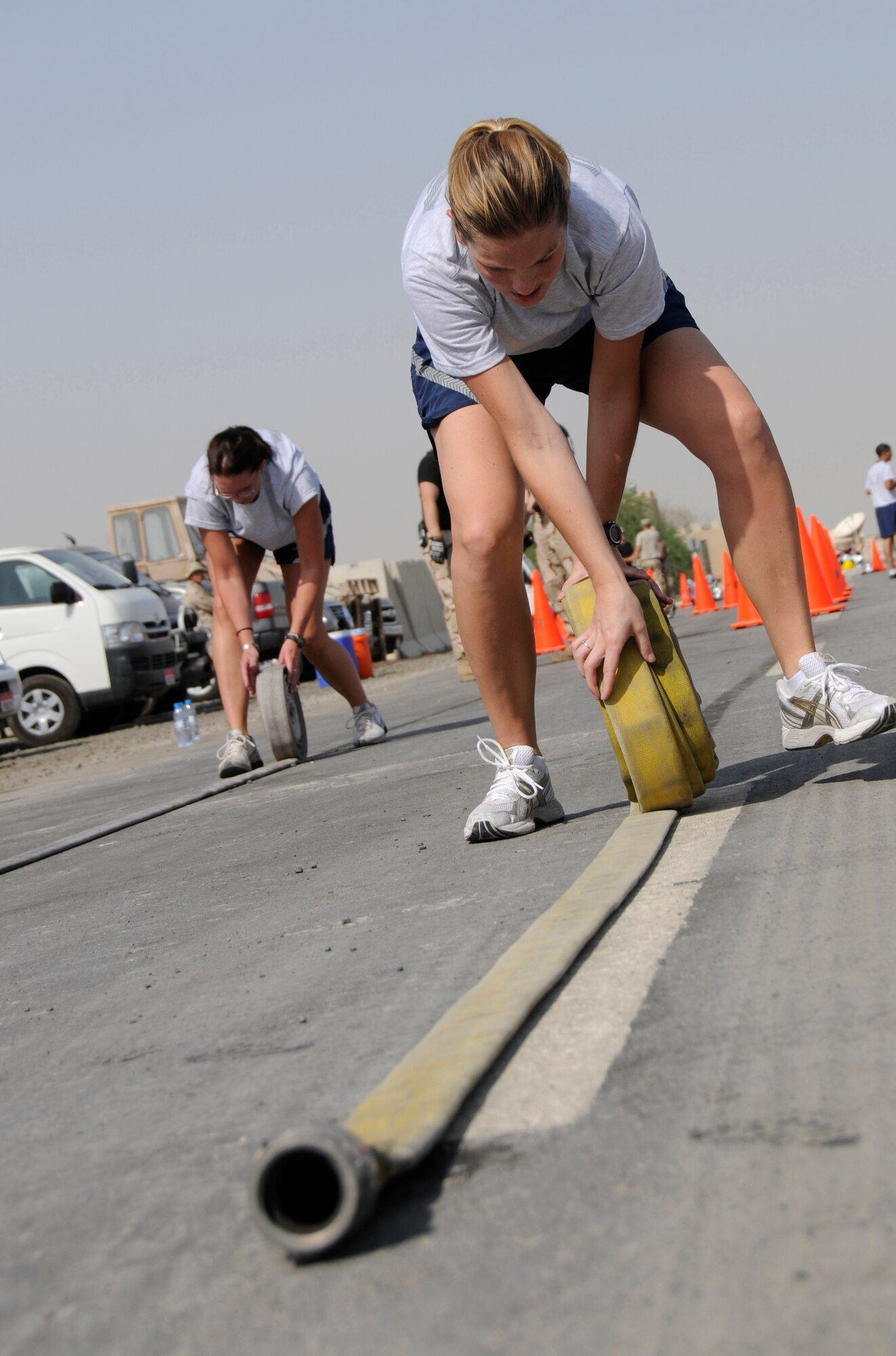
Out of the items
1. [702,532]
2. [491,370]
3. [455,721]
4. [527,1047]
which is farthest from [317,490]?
[702,532]

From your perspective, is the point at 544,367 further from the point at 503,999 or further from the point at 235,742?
the point at 235,742

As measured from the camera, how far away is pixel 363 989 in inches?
85.0

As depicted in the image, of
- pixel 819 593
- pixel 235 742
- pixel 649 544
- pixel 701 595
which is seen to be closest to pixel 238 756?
pixel 235 742

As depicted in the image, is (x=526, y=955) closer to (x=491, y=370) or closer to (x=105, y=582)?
(x=491, y=370)

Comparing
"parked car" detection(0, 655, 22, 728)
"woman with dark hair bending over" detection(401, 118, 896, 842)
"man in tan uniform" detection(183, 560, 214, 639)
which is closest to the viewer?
"woman with dark hair bending over" detection(401, 118, 896, 842)

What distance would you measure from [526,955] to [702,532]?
14920cm

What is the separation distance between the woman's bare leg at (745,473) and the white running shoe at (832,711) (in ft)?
0.40

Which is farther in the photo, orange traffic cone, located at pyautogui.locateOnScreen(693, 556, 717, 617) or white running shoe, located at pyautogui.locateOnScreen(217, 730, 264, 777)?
orange traffic cone, located at pyautogui.locateOnScreen(693, 556, 717, 617)

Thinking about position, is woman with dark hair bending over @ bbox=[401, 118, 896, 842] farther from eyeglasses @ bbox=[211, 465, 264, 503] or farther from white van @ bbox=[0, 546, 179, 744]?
white van @ bbox=[0, 546, 179, 744]

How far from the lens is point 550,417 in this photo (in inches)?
134

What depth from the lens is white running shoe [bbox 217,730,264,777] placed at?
6652 millimetres

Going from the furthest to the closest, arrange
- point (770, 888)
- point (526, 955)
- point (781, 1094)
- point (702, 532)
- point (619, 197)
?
point (702, 532) → point (619, 197) → point (770, 888) → point (526, 955) → point (781, 1094)

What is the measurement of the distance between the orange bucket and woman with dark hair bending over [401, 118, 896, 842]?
14271 mm

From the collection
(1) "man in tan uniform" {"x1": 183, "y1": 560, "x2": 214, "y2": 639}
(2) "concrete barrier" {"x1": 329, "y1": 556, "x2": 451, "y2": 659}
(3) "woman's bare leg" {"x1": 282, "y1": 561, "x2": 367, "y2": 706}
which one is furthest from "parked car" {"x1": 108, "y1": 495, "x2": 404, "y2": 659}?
(3) "woman's bare leg" {"x1": 282, "y1": 561, "x2": 367, "y2": 706}
